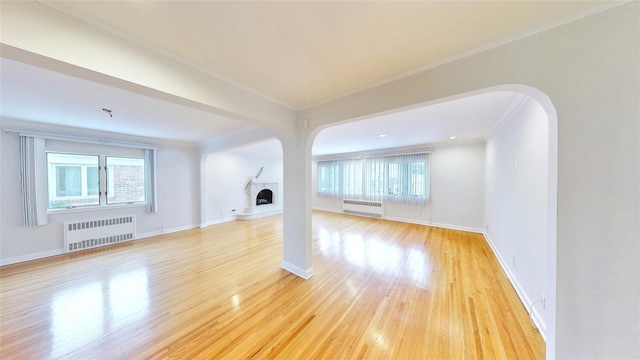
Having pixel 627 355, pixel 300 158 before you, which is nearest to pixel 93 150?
pixel 300 158

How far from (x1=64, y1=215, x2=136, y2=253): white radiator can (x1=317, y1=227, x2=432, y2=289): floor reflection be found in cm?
430

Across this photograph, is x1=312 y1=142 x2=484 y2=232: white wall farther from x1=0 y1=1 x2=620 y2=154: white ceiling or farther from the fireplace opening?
the fireplace opening

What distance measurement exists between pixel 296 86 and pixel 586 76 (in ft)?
6.69

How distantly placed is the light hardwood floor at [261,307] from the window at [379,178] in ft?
7.63

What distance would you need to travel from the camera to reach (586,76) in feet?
3.60

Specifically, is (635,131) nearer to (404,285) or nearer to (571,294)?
(571,294)

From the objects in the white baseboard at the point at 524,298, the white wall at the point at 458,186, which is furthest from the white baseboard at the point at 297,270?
the white wall at the point at 458,186

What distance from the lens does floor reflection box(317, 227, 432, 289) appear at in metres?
2.81

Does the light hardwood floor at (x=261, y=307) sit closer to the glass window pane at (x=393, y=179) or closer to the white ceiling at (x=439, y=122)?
the white ceiling at (x=439, y=122)

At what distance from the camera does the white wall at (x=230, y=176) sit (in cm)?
592

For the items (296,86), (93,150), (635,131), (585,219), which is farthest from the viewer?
(93,150)

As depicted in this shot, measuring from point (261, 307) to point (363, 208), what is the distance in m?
4.99

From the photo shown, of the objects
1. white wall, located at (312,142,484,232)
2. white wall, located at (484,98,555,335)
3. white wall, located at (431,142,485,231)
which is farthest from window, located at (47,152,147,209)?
white wall, located at (431,142,485,231)

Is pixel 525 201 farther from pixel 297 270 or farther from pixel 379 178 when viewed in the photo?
pixel 379 178
